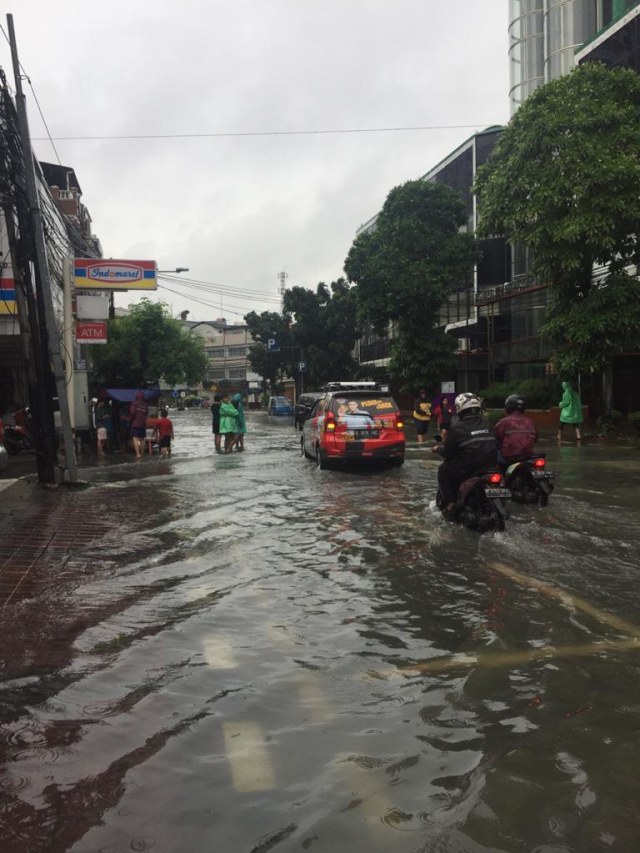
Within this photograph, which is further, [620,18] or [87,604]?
[620,18]

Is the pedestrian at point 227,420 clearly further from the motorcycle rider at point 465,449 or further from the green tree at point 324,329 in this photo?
the green tree at point 324,329

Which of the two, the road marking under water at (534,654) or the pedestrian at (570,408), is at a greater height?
the pedestrian at (570,408)

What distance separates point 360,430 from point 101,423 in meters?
9.13

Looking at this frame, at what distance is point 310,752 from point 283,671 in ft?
3.24

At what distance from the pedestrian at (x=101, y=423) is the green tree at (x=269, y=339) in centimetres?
→ 3948

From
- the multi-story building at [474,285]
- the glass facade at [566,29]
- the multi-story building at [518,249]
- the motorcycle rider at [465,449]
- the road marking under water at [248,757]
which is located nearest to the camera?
the road marking under water at [248,757]

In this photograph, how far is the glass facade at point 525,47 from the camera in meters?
39.2

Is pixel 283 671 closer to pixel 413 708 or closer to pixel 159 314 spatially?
pixel 413 708

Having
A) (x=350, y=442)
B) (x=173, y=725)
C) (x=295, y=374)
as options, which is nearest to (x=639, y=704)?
(x=173, y=725)

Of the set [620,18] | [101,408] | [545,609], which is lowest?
[545,609]

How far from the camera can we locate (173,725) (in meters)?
3.51

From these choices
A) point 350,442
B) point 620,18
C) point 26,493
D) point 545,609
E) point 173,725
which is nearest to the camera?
point 173,725

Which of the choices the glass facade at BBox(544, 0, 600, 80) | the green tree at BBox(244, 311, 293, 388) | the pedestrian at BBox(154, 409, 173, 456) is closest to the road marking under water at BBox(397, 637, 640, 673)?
the pedestrian at BBox(154, 409, 173, 456)

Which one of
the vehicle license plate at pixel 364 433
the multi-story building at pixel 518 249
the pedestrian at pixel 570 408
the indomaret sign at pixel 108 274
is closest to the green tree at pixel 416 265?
the multi-story building at pixel 518 249
